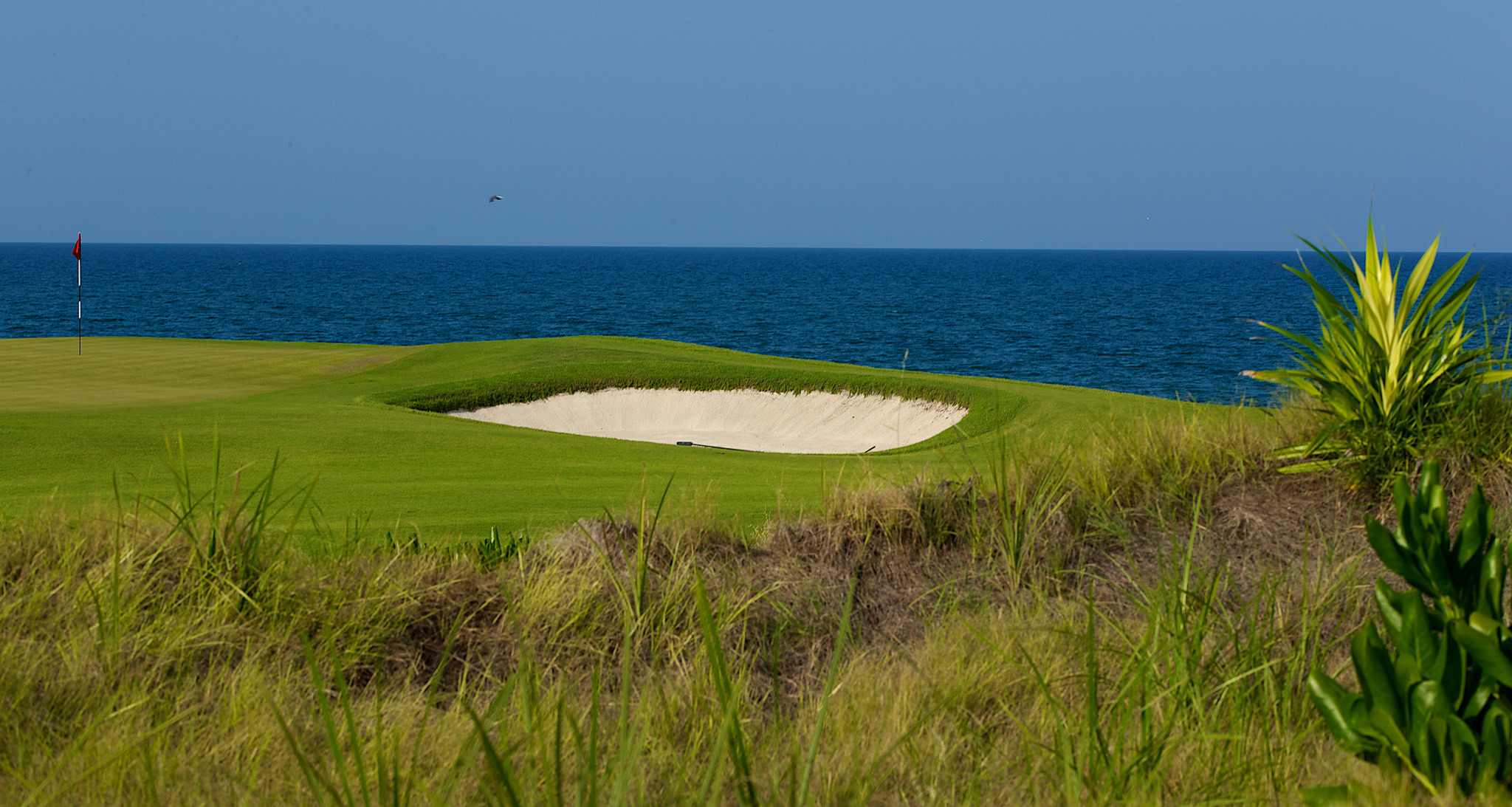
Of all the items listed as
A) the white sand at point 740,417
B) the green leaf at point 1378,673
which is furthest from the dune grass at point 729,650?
the white sand at point 740,417

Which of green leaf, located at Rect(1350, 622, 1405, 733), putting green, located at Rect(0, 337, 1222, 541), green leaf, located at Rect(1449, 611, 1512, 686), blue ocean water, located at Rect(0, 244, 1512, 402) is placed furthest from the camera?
blue ocean water, located at Rect(0, 244, 1512, 402)

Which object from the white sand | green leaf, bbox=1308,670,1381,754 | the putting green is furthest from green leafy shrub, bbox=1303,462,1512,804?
the white sand

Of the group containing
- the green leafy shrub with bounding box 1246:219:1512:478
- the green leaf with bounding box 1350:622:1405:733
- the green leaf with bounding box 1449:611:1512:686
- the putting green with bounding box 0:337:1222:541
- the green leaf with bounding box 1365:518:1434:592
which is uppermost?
the green leafy shrub with bounding box 1246:219:1512:478

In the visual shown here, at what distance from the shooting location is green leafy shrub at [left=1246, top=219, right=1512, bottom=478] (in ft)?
20.7

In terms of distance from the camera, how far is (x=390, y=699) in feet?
13.4

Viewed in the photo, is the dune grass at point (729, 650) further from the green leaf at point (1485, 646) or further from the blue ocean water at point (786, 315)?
the blue ocean water at point (786, 315)

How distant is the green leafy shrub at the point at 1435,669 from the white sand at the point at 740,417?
13060 millimetres

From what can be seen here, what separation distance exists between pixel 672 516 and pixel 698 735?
2.86 m

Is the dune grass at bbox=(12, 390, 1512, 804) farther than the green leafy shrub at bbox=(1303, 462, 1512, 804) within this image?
Yes

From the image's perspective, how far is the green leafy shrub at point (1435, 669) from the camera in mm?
2855

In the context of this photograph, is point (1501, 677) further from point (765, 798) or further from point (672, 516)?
point (672, 516)

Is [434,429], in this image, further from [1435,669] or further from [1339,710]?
[1435,669]

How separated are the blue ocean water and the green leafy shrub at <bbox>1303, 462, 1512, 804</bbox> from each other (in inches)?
190

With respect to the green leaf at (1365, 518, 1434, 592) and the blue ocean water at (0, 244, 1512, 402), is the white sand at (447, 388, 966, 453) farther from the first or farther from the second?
the green leaf at (1365, 518, 1434, 592)
